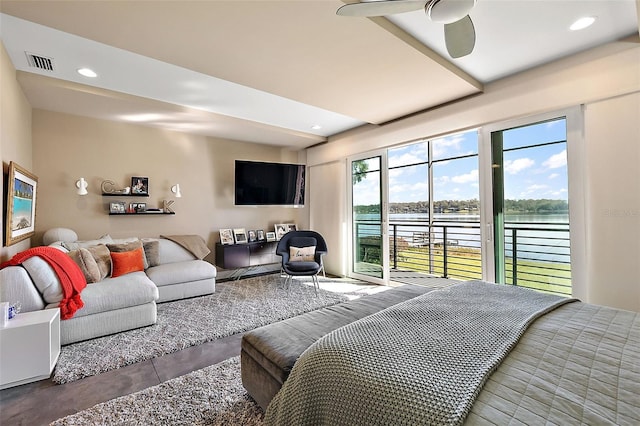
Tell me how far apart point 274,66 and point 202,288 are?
297cm

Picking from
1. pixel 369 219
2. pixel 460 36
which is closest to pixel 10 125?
pixel 460 36

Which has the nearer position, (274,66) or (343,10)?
(343,10)

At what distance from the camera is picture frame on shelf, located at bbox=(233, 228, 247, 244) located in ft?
16.8

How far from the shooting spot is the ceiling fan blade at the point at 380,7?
1.51 meters

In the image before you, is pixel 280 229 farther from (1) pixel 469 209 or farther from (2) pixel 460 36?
(2) pixel 460 36

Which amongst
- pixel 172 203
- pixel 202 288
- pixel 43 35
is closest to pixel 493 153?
pixel 202 288

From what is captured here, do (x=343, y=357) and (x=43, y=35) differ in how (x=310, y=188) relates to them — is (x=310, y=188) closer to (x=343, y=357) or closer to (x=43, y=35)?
(x=43, y=35)

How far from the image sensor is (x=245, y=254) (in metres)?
4.87

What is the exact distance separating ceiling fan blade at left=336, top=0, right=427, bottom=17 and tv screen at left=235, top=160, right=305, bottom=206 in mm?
3638

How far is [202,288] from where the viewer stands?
3910 millimetres

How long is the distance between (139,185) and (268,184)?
201cm

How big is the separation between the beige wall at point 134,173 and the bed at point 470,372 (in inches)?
162

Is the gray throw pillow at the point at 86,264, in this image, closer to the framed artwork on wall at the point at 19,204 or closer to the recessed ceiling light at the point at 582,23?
the framed artwork on wall at the point at 19,204

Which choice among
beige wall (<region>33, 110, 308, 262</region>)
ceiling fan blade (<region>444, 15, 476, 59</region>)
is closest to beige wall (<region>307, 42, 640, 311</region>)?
ceiling fan blade (<region>444, 15, 476, 59</region>)
